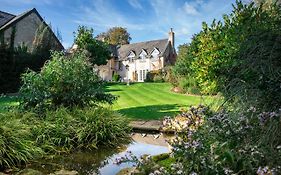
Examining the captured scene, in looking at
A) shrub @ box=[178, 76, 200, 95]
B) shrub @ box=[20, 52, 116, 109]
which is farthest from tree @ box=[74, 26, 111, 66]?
shrub @ box=[20, 52, 116, 109]

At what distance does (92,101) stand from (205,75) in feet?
17.8

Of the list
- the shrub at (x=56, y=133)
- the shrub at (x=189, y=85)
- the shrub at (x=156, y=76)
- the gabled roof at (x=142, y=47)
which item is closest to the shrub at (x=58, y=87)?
the shrub at (x=56, y=133)

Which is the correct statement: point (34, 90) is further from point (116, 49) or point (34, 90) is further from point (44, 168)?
point (116, 49)

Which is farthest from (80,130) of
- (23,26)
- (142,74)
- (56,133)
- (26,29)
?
(142,74)

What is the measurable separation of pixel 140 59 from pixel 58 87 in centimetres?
3883

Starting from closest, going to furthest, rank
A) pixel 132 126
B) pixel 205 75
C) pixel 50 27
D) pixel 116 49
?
pixel 132 126 < pixel 205 75 < pixel 50 27 < pixel 116 49

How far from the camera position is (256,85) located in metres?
3.33

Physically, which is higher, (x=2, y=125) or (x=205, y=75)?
(x=205, y=75)

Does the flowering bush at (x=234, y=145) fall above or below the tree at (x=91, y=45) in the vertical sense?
below

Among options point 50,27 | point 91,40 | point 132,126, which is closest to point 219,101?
point 132,126

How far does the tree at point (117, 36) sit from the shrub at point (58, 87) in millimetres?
47894

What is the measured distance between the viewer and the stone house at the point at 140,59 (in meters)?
44.7

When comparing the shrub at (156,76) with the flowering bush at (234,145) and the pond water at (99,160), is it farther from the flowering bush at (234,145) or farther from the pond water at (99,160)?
the flowering bush at (234,145)

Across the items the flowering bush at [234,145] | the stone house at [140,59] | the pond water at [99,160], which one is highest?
the stone house at [140,59]
